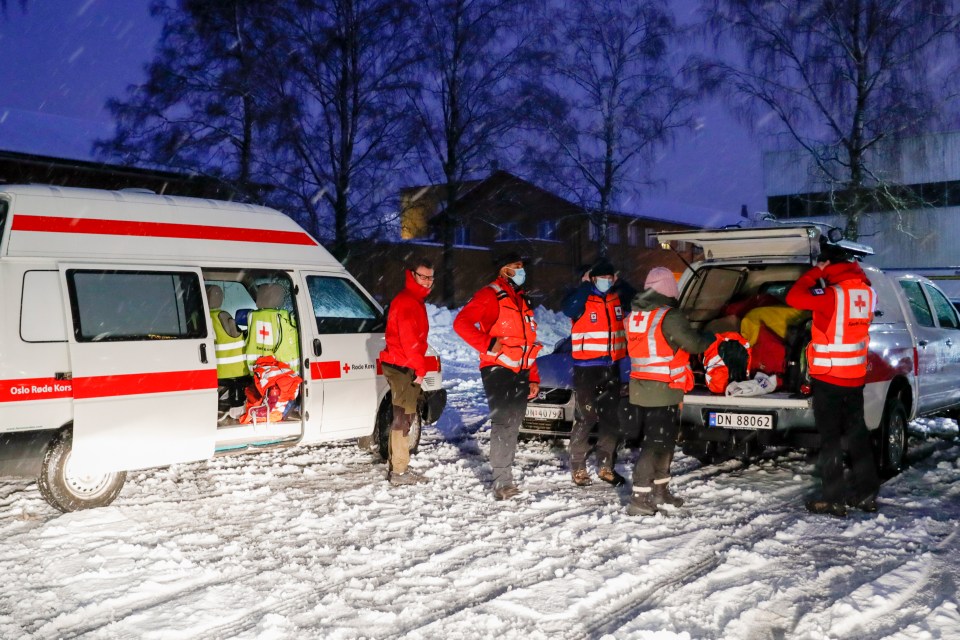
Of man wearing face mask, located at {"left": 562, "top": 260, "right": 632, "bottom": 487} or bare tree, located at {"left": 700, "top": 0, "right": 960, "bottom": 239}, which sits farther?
bare tree, located at {"left": 700, "top": 0, "right": 960, "bottom": 239}

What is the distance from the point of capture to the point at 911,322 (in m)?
8.09

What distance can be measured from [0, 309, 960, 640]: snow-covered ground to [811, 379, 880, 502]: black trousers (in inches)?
10.0

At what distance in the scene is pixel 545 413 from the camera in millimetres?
8266

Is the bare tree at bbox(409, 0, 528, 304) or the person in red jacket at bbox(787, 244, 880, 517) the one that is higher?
the bare tree at bbox(409, 0, 528, 304)

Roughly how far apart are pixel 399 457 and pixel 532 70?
740 inches

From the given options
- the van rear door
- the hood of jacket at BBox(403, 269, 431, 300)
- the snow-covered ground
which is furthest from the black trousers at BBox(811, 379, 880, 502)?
the hood of jacket at BBox(403, 269, 431, 300)

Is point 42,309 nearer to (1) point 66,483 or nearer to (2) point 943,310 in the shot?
A: (1) point 66,483

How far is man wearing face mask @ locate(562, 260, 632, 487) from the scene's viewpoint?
7.21 m

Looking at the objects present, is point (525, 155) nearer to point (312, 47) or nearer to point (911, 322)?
point (312, 47)

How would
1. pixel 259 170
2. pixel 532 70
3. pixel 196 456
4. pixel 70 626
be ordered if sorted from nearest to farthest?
pixel 70 626 → pixel 196 456 → pixel 259 170 → pixel 532 70

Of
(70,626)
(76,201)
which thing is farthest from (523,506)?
(76,201)

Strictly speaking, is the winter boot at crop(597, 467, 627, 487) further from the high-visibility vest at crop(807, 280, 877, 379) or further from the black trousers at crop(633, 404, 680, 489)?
the high-visibility vest at crop(807, 280, 877, 379)

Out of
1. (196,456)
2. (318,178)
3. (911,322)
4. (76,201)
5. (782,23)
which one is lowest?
(196,456)

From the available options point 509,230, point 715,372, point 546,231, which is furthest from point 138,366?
point 546,231
